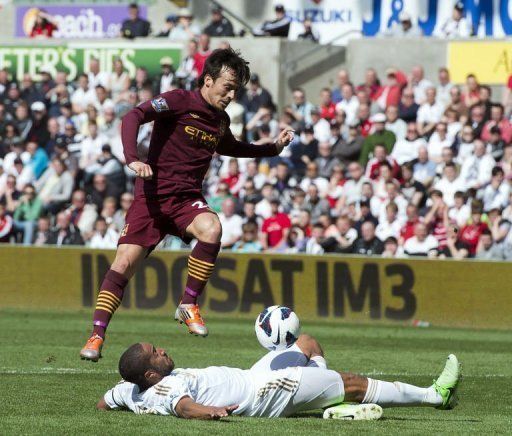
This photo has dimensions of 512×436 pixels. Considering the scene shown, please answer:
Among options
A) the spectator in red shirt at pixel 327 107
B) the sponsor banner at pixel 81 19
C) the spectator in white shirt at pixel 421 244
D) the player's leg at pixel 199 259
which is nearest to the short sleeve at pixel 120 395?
the player's leg at pixel 199 259

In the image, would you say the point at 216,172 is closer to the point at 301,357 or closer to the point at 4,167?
the point at 4,167

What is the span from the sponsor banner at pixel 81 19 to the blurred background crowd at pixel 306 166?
2880 millimetres

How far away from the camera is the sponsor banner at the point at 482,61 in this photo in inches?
990

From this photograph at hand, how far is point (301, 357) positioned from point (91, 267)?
12750 millimetres

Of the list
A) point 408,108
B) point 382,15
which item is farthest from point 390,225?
point 382,15

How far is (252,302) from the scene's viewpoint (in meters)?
21.0

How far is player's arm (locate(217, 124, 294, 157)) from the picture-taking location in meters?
11.5

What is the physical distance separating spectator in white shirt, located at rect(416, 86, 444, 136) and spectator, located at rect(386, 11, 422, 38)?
3.29 m

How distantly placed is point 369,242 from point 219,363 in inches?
290

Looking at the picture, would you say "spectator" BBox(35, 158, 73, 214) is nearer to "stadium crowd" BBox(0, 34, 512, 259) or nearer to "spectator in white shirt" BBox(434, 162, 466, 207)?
"stadium crowd" BBox(0, 34, 512, 259)

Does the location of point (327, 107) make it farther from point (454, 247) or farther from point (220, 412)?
point (220, 412)

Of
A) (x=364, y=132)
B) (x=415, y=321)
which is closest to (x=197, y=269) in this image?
(x=415, y=321)

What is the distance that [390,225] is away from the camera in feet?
69.5

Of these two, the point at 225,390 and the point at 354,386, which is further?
the point at 354,386
